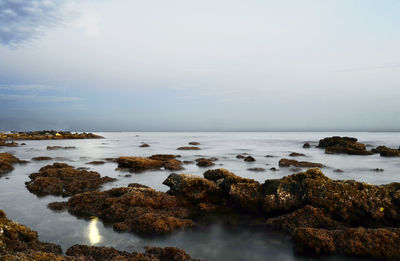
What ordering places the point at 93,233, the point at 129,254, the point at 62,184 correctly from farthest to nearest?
the point at 62,184 < the point at 93,233 < the point at 129,254

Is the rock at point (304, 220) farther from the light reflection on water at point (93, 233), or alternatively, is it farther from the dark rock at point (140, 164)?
the dark rock at point (140, 164)

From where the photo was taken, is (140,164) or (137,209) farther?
(140,164)

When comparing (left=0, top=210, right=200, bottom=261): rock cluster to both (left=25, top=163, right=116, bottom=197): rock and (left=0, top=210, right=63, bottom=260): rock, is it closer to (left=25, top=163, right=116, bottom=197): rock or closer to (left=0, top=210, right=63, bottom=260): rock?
(left=0, top=210, right=63, bottom=260): rock

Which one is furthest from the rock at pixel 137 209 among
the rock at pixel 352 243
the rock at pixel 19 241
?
the rock at pixel 352 243

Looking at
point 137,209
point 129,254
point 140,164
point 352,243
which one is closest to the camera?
point 129,254

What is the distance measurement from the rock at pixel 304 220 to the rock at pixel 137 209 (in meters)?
2.41

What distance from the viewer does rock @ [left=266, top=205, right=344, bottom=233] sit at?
6691 mm

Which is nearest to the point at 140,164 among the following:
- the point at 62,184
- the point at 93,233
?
the point at 62,184

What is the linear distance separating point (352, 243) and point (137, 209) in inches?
223

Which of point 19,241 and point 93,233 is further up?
point 19,241

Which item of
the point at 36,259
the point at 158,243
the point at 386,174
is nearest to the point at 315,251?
the point at 158,243

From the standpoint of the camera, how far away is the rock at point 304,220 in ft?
22.0

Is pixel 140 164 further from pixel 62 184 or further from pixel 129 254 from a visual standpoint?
pixel 129 254

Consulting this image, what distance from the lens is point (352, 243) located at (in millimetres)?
5469
